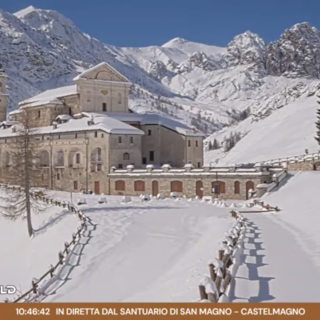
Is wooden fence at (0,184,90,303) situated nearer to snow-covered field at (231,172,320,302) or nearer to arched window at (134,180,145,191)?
snow-covered field at (231,172,320,302)

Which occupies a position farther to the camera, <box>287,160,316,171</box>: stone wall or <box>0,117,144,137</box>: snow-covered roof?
<box>0,117,144,137</box>: snow-covered roof

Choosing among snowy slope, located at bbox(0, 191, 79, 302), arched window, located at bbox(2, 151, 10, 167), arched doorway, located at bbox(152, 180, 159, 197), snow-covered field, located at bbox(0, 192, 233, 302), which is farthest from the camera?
arched window, located at bbox(2, 151, 10, 167)

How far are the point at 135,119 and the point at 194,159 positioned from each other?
9.16 meters

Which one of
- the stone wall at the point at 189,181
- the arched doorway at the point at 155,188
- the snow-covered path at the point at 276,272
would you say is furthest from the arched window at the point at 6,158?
the snow-covered path at the point at 276,272

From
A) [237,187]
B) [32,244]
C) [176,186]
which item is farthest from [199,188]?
[32,244]

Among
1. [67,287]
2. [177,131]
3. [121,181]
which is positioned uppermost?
[177,131]

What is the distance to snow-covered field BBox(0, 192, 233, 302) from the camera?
23.3 metres

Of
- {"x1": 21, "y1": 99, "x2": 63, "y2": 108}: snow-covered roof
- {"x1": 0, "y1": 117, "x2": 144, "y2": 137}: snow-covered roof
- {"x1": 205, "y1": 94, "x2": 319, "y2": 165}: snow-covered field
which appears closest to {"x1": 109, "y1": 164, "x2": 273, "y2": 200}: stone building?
{"x1": 0, "y1": 117, "x2": 144, "y2": 137}: snow-covered roof

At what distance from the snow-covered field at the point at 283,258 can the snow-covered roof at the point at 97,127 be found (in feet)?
92.5

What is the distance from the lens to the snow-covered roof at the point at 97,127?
6694 cm

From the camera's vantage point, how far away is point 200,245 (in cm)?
3142

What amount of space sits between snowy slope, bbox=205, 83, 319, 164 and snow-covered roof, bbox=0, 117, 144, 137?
57367 mm
